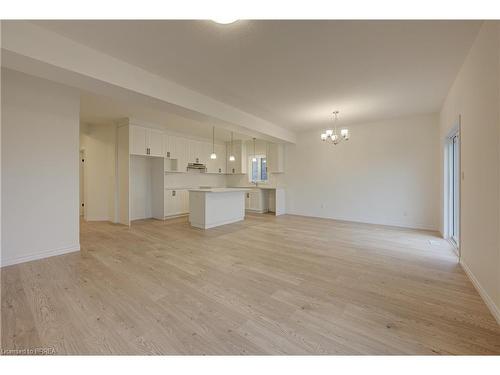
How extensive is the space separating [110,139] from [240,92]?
165 inches

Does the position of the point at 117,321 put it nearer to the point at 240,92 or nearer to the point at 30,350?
the point at 30,350

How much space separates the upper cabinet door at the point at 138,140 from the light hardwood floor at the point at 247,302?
2.70 meters

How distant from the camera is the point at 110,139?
226 inches

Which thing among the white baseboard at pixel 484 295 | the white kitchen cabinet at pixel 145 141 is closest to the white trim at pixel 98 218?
the white kitchen cabinet at pixel 145 141

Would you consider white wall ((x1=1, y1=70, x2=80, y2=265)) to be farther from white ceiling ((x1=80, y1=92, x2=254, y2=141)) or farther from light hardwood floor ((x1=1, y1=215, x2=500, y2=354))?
white ceiling ((x1=80, y1=92, x2=254, y2=141))

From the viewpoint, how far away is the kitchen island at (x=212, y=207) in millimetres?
5090

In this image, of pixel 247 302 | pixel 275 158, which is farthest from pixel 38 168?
pixel 275 158

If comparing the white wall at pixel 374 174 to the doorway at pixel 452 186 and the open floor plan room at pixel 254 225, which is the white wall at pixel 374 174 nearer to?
the open floor plan room at pixel 254 225

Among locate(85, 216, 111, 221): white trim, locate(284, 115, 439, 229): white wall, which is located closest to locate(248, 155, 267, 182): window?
locate(284, 115, 439, 229): white wall

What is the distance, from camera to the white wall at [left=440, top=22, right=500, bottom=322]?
1837 millimetres

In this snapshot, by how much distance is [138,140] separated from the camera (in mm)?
5551

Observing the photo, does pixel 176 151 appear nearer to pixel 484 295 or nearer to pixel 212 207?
pixel 212 207

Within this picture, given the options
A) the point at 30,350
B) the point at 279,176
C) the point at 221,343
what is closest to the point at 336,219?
the point at 279,176

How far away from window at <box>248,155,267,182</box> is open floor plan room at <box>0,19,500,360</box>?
3096 mm
